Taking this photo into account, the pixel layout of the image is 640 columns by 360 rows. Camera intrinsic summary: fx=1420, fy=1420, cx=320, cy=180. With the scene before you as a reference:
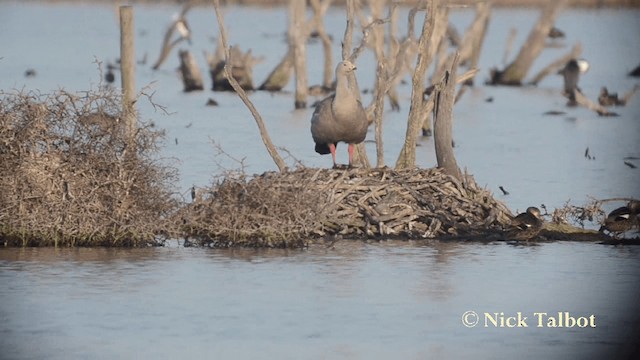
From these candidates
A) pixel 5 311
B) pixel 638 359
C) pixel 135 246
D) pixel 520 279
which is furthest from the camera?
pixel 135 246

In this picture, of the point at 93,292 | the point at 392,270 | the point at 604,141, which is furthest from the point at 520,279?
the point at 604,141

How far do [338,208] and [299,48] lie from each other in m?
18.1

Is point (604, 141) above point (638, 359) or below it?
above

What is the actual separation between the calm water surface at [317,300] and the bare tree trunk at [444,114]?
1713 millimetres

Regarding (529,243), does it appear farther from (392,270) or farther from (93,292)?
(93,292)

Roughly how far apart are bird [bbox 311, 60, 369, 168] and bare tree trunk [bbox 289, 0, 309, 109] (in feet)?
53.7

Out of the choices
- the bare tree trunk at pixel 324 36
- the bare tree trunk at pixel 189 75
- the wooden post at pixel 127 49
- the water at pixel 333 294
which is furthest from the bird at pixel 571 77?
the wooden post at pixel 127 49

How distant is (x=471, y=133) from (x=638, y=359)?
17.8 m

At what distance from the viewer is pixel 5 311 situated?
446 inches

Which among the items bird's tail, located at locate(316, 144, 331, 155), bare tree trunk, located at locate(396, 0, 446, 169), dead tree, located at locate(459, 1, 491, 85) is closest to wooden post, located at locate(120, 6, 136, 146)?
bird's tail, located at locate(316, 144, 331, 155)

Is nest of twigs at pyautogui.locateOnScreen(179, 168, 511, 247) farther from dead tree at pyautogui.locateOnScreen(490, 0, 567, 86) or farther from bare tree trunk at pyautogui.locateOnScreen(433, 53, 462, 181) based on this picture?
dead tree at pyautogui.locateOnScreen(490, 0, 567, 86)

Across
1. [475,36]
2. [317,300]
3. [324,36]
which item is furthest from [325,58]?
[317,300]

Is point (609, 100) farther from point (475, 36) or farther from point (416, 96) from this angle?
point (416, 96)

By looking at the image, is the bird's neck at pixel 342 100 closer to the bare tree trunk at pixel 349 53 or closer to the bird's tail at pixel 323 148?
the bird's tail at pixel 323 148
